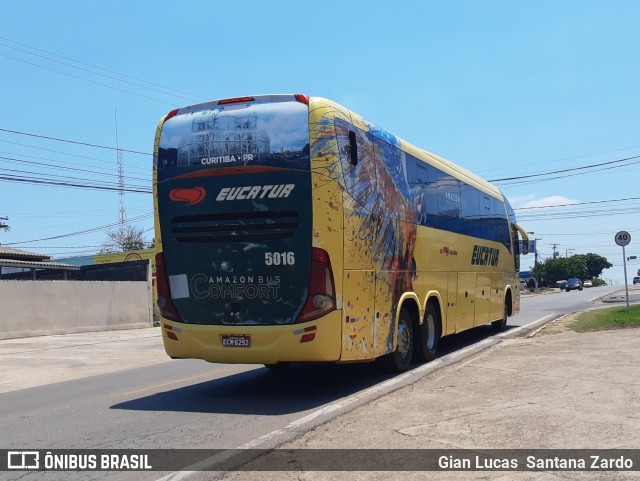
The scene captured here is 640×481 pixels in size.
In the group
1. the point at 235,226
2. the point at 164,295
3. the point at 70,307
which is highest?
the point at 235,226

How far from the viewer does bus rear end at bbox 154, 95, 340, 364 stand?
8883 mm

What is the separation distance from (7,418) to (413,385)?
5480 mm

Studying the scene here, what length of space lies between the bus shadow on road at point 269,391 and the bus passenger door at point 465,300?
9.15ft

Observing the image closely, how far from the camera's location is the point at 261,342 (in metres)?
9.04

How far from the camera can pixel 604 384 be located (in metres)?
9.06

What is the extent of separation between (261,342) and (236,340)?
1.21 feet

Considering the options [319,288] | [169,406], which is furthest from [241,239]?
[169,406]

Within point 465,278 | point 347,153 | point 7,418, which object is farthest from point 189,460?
point 465,278

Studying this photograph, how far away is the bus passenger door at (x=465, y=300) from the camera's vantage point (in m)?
14.4

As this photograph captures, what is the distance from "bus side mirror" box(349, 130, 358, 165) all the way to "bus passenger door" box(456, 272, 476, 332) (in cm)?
574

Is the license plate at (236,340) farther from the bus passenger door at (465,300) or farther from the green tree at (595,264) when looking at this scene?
the green tree at (595,264)

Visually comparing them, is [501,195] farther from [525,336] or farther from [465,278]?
[465,278]

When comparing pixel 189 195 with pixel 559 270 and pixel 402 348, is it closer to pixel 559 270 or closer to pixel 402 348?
pixel 402 348

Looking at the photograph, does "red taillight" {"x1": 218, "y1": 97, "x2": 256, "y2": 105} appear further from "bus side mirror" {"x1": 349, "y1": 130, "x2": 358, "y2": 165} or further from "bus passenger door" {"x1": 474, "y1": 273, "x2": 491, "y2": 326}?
"bus passenger door" {"x1": 474, "y1": 273, "x2": 491, "y2": 326}
